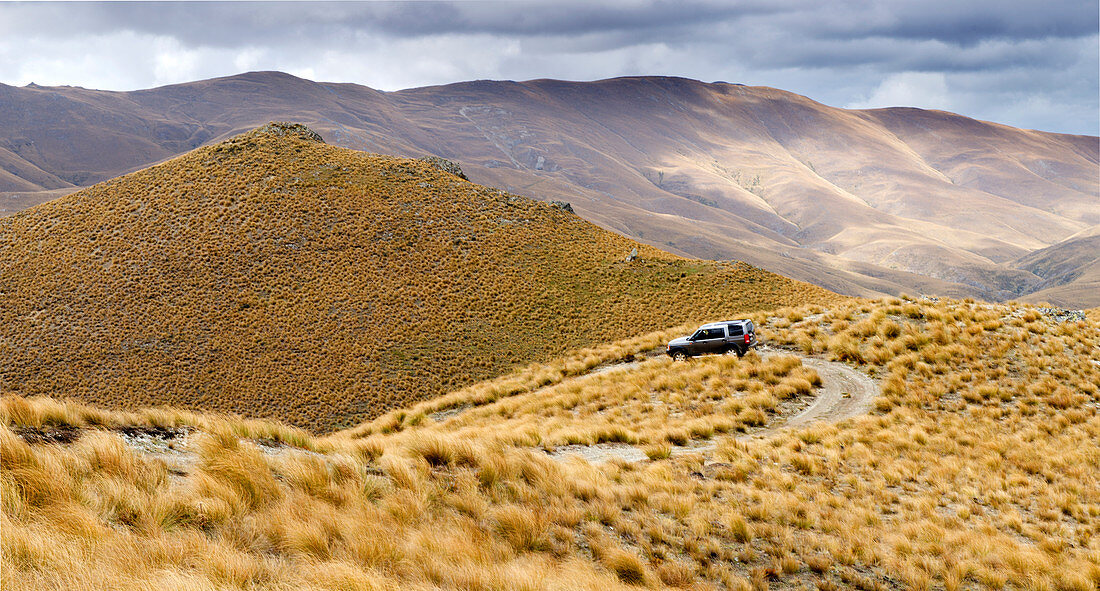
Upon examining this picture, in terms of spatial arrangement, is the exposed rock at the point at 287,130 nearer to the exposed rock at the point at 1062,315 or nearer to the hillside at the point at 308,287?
the hillside at the point at 308,287

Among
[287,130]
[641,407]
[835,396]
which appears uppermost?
[287,130]

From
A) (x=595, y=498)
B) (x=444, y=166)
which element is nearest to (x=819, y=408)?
(x=595, y=498)

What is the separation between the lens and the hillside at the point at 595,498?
217 inches

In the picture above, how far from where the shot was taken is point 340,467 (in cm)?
805

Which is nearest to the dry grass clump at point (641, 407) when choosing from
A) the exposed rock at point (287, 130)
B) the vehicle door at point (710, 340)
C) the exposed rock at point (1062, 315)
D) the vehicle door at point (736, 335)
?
the vehicle door at point (710, 340)

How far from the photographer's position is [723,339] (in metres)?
23.2

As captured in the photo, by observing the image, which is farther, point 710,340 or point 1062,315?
point 1062,315

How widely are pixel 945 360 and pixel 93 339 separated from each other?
4952 cm

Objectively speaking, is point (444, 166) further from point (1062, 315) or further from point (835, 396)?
point (835, 396)

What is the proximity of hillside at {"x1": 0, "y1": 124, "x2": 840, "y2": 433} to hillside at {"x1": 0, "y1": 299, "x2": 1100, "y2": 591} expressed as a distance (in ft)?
83.8

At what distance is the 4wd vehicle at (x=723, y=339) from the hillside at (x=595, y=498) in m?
4.81

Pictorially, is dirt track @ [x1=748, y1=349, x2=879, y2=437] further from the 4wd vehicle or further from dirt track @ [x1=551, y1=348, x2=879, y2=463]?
the 4wd vehicle

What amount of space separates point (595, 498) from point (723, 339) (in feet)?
51.5

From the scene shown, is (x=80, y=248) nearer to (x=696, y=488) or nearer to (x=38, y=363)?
(x=38, y=363)
